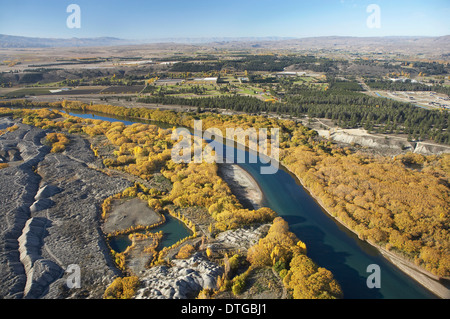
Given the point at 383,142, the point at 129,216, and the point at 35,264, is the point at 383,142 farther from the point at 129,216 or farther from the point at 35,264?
the point at 35,264

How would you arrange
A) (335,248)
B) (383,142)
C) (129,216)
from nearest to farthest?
1. (335,248)
2. (129,216)
3. (383,142)

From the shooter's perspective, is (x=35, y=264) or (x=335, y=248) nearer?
(x=35, y=264)

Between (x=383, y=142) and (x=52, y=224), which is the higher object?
(x=383, y=142)

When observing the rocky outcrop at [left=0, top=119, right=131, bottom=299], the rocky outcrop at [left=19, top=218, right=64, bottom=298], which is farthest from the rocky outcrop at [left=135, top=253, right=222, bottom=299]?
the rocky outcrop at [left=19, top=218, right=64, bottom=298]

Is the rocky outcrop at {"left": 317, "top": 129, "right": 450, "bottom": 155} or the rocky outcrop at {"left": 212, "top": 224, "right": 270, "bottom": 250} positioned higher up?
the rocky outcrop at {"left": 317, "top": 129, "right": 450, "bottom": 155}

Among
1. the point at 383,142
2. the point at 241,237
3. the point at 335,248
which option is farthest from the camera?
the point at 383,142

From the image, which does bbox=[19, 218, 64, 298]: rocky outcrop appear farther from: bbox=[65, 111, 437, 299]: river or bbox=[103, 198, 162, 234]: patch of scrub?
bbox=[65, 111, 437, 299]: river

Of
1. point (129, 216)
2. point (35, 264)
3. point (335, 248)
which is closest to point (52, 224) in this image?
point (35, 264)

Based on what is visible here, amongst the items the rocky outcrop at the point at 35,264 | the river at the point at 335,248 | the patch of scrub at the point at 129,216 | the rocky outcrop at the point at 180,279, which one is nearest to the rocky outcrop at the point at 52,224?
the rocky outcrop at the point at 35,264
